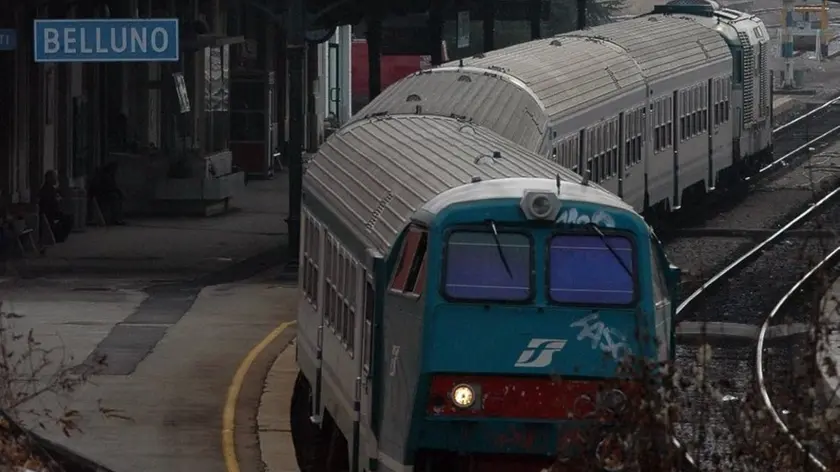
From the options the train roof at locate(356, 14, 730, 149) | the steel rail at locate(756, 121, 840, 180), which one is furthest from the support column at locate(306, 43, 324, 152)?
the train roof at locate(356, 14, 730, 149)

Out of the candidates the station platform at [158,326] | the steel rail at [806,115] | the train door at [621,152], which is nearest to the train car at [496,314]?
the station platform at [158,326]

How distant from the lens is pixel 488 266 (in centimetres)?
983

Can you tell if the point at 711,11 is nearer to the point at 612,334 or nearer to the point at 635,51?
the point at 635,51

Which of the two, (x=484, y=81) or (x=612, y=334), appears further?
(x=484, y=81)

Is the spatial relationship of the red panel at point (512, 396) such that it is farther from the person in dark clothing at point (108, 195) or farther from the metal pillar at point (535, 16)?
the metal pillar at point (535, 16)

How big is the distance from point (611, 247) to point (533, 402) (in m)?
0.96

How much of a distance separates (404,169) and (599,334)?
226 cm

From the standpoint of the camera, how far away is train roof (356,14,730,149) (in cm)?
1617

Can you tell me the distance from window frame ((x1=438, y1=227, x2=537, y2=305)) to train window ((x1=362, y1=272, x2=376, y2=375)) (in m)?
0.68

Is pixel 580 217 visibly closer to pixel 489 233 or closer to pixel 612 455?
pixel 489 233

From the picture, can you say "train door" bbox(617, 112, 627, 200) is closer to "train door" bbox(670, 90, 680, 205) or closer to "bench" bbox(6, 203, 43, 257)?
"train door" bbox(670, 90, 680, 205)

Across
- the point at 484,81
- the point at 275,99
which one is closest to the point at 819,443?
the point at 484,81

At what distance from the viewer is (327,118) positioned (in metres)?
50.5

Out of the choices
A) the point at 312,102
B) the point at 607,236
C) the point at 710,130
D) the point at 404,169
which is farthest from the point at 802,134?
the point at 607,236
